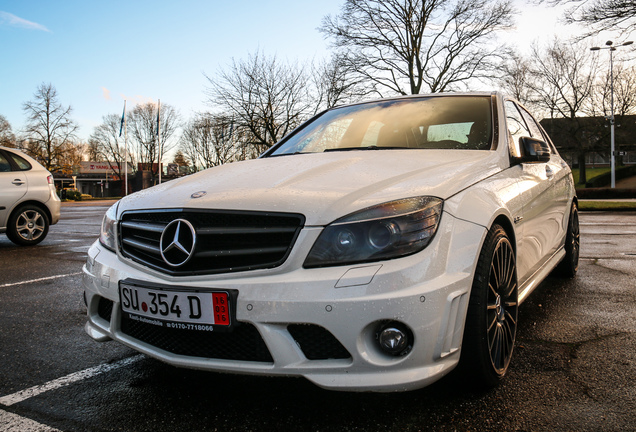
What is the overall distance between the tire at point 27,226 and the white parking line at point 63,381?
616 centimetres

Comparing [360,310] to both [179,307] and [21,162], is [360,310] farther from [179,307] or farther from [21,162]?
[21,162]

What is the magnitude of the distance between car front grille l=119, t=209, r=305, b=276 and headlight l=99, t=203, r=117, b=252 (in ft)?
1.39

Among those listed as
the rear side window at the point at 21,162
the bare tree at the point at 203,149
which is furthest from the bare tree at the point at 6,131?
the rear side window at the point at 21,162

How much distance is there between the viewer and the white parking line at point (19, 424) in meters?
1.87

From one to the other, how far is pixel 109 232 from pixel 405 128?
1856 millimetres

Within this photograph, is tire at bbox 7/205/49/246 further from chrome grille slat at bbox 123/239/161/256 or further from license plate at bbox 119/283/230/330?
license plate at bbox 119/283/230/330

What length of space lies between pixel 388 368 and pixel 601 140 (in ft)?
148

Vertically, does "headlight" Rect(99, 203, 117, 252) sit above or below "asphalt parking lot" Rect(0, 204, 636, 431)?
above

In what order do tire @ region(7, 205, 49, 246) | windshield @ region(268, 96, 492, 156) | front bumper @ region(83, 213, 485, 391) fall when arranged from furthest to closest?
1. tire @ region(7, 205, 49, 246)
2. windshield @ region(268, 96, 492, 156)
3. front bumper @ region(83, 213, 485, 391)

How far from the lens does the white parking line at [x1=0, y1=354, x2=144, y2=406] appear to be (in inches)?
85.4

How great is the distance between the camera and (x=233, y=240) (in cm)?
194

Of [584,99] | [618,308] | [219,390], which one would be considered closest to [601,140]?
[584,99]

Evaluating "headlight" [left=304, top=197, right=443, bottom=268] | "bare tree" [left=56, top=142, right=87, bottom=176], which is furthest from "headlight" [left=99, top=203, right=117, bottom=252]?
"bare tree" [left=56, top=142, right=87, bottom=176]

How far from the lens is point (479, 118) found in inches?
→ 121
